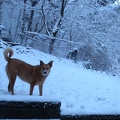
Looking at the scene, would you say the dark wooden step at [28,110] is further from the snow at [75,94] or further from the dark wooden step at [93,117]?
the dark wooden step at [93,117]

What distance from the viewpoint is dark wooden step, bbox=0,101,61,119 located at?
14.9 feet

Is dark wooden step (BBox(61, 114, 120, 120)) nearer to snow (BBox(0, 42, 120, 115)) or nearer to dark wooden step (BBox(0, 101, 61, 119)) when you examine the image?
snow (BBox(0, 42, 120, 115))

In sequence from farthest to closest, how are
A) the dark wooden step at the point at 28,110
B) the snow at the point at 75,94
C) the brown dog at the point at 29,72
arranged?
the brown dog at the point at 29,72 → the snow at the point at 75,94 → the dark wooden step at the point at 28,110

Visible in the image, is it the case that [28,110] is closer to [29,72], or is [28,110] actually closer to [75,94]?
[29,72]

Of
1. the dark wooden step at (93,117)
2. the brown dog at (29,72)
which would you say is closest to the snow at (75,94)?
the dark wooden step at (93,117)

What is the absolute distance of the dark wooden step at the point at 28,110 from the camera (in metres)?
4.54

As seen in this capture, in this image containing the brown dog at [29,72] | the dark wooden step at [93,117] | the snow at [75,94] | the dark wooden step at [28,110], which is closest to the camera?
the dark wooden step at [28,110]

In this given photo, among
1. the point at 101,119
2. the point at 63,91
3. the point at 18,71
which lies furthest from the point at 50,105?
the point at 63,91

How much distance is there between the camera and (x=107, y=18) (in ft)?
65.9

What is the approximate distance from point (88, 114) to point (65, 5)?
15.3 metres

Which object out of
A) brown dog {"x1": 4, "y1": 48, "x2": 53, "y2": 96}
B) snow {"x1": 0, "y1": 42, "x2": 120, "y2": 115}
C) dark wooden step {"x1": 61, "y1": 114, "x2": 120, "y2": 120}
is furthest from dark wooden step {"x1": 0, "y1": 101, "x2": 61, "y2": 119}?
brown dog {"x1": 4, "y1": 48, "x2": 53, "y2": 96}

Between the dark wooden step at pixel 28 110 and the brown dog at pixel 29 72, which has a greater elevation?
the brown dog at pixel 29 72

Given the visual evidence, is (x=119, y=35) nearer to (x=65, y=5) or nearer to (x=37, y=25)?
(x=65, y=5)

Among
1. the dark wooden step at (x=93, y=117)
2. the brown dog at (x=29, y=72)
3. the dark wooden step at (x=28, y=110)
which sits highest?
the brown dog at (x=29, y=72)
